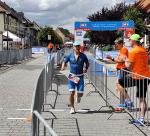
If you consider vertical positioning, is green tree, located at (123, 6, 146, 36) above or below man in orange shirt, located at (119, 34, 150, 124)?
above

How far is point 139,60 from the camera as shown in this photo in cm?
948

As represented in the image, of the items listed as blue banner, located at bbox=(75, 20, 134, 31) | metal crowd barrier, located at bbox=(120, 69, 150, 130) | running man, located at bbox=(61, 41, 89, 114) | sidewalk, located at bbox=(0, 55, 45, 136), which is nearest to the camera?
sidewalk, located at bbox=(0, 55, 45, 136)

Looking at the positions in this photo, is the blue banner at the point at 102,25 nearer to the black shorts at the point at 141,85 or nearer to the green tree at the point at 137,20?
the green tree at the point at 137,20

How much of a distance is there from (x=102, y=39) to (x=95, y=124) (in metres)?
52.3

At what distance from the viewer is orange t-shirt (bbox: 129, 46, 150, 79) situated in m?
9.45

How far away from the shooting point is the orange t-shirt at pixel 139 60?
31.0 ft

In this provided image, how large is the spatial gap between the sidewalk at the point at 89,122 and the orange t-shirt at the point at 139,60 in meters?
1.11

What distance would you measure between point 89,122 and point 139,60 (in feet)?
5.40

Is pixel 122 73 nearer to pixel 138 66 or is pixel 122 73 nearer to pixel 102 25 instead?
pixel 138 66

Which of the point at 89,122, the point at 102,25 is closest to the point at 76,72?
the point at 89,122

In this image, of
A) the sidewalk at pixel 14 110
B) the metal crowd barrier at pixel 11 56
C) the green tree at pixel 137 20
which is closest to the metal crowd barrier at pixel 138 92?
the sidewalk at pixel 14 110

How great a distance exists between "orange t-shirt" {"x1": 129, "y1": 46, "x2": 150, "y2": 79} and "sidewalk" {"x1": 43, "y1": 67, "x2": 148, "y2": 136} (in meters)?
1.11

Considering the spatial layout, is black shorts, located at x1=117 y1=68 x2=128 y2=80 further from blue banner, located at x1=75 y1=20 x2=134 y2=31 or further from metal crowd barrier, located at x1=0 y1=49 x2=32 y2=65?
metal crowd barrier, located at x1=0 y1=49 x2=32 y2=65

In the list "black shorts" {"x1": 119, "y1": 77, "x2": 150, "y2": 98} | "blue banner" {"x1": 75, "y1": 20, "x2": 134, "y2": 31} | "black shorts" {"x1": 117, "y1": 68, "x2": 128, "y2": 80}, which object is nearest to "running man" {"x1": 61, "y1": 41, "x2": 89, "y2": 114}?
"black shorts" {"x1": 117, "y1": 68, "x2": 128, "y2": 80}
